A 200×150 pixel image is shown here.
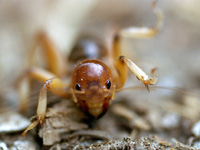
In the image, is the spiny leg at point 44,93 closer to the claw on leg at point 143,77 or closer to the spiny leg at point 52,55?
the claw on leg at point 143,77

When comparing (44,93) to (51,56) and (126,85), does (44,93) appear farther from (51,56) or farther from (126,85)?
(51,56)

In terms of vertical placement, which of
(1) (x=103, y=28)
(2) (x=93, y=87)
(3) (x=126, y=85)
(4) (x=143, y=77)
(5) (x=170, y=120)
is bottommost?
(5) (x=170, y=120)

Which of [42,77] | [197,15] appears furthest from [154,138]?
[197,15]

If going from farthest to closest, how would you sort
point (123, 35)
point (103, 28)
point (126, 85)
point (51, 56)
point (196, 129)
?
point (103, 28), point (51, 56), point (126, 85), point (123, 35), point (196, 129)

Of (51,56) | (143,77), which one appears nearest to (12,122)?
(143,77)

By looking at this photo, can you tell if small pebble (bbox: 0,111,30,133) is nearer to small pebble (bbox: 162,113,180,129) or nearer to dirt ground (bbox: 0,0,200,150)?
dirt ground (bbox: 0,0,200,150)

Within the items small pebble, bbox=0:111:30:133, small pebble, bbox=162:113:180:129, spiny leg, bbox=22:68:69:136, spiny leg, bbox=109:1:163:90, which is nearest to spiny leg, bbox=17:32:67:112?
spiny leg, bbox=109:1:163:90
